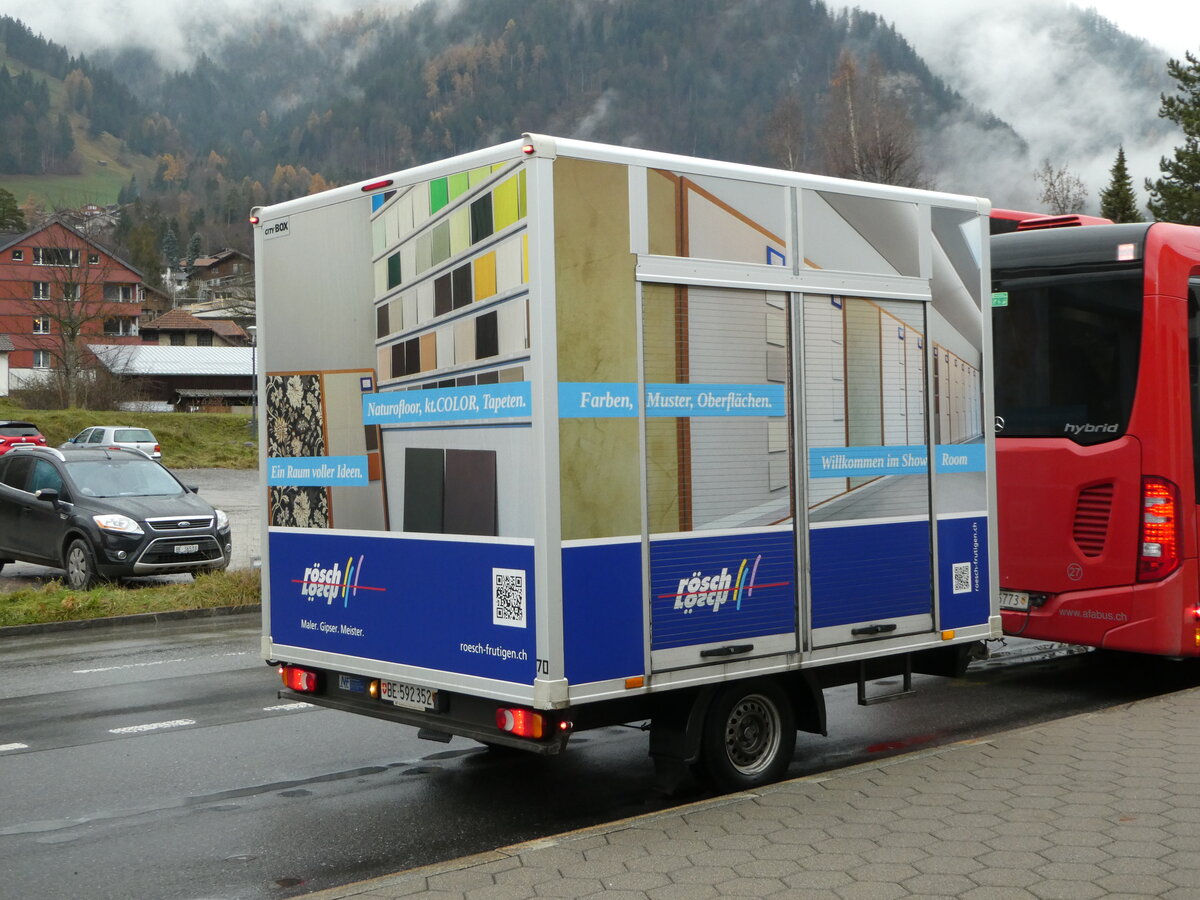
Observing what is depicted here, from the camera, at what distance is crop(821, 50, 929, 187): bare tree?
164 ft

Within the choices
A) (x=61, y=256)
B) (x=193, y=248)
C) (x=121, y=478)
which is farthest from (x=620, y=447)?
(x=193, y=248)

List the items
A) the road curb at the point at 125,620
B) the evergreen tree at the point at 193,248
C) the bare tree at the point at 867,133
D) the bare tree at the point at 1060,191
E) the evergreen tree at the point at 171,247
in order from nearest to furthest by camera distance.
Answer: the road curb at the point at 125,620 → the bare tree at the point at 867,133 → the bare tree at the point at 1060,191 → the evergreen tree at the point at 171,247 → the evergreen tree at the point at 193,248

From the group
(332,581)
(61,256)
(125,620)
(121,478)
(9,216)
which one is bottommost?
(125,620)

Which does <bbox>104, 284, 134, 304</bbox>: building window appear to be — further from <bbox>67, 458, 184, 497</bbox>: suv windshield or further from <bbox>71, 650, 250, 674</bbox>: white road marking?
<bbox>71, 650, 250, 674</bbox>: white road marking

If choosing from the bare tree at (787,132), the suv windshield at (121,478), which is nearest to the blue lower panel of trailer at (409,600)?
the suv windshield at (121,478)

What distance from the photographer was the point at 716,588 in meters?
6.08

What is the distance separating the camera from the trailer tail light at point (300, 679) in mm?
6785

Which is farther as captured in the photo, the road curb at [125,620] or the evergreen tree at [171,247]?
the evergreen tree at [171,247]

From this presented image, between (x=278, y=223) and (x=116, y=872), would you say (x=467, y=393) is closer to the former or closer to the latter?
(x=278, y=223)

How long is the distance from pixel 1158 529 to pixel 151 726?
6460 millimetres

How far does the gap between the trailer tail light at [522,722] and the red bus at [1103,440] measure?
4653mm

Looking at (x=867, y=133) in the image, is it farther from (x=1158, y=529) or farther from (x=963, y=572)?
(x=963, y=572)

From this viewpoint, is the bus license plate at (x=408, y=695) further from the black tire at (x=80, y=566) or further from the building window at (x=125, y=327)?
the building window at (x=125, y=327)

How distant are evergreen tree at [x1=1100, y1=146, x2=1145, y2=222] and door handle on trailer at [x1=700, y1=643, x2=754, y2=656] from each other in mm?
45399
